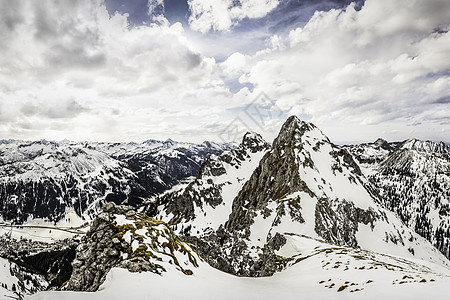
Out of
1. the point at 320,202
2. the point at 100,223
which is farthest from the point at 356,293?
the point at 320,202

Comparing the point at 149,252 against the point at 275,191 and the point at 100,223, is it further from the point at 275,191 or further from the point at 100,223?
the point at 275,191

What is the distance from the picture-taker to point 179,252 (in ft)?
89.8

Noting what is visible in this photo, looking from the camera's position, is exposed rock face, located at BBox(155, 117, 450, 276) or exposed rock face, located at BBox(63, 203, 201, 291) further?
exposed rock face, located at BBox(155, 117, 450, 276)

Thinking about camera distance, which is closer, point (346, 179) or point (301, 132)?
point (346, 179)

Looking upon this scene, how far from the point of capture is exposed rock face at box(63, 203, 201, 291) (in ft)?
70.8

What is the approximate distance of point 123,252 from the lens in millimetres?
24141

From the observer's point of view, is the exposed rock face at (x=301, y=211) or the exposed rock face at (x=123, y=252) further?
the exposed rock face at (x=301, y=211)

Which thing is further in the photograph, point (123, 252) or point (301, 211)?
point (301, 211)

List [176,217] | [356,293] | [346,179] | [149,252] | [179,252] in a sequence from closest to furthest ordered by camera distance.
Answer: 1. [356,293]
2. [149,252]
3. [179,252]
4. [346,179]
5. [176,217]

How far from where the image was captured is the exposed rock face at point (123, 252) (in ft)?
70.8

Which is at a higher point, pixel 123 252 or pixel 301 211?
pixel 301 211

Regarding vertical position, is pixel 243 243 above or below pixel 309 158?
below

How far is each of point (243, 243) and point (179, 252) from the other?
73607 millimetres

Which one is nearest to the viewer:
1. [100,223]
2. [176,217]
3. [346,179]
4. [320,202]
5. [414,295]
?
[414,295]
